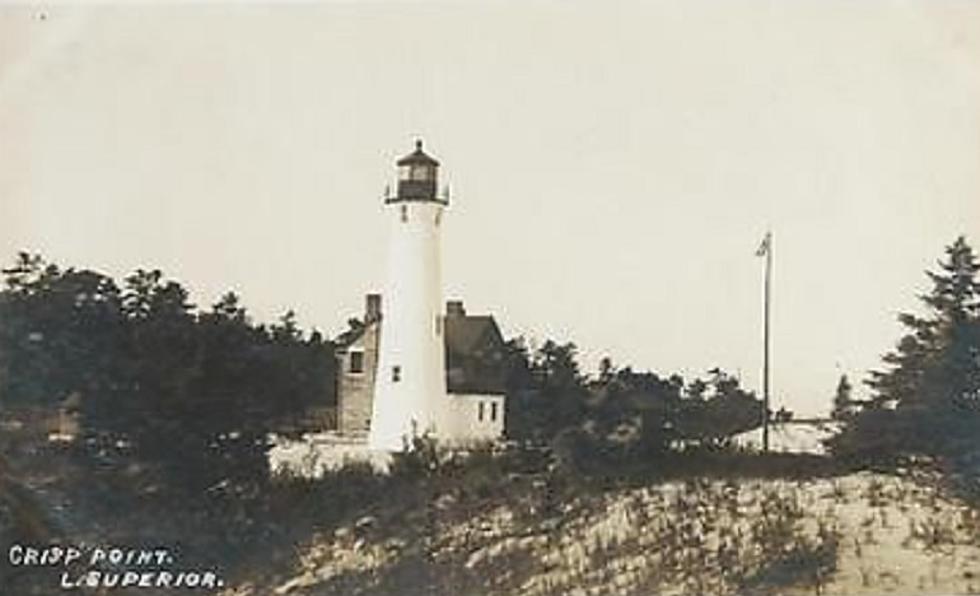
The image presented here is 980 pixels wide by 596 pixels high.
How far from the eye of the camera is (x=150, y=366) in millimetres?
1226

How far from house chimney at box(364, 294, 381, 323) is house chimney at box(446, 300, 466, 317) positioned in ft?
0.18

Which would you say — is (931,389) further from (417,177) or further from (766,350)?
(417,177)

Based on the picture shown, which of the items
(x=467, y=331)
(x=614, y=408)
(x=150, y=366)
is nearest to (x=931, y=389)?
(x=614, y=408)

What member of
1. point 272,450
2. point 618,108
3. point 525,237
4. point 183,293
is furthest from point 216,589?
point 618,108

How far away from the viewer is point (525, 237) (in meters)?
1.21

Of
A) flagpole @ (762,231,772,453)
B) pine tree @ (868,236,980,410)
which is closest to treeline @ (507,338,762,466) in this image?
flagpole @ (762,231,772,453)

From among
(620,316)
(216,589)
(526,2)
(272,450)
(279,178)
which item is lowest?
(216,589)

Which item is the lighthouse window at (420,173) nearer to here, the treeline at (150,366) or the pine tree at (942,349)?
the treeline at (150,366)

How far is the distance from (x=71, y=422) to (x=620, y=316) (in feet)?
1.43

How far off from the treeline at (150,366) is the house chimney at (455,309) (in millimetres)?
105

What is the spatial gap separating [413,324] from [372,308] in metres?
0.04

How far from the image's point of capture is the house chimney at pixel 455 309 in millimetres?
1201

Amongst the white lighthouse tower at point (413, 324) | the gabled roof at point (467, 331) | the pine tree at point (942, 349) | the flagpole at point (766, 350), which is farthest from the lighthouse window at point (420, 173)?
the pine tree at point (942, 349)

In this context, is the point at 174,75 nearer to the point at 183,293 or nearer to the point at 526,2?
the point at 183,293
